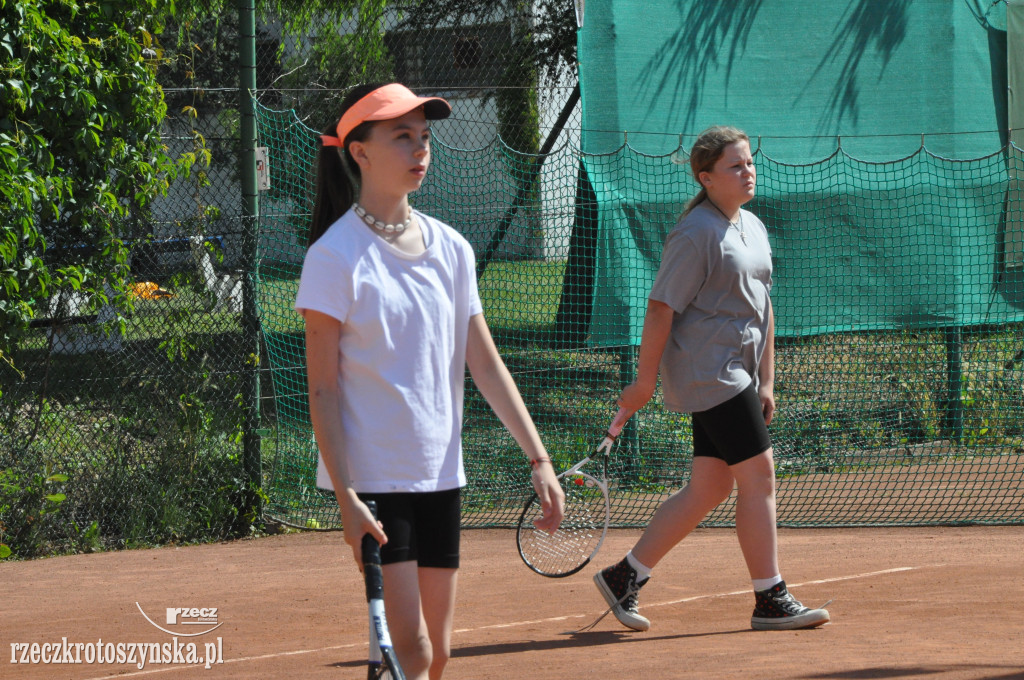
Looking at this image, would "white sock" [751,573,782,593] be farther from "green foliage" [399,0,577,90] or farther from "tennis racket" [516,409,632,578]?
"green foliage" [399,0,577,90]

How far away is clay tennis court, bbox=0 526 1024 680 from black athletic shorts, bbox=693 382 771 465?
0.71m

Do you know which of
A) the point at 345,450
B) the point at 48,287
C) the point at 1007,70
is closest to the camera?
the point at 345,450

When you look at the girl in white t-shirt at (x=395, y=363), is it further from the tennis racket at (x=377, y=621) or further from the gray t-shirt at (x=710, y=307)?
the gray t-shirt at (x=710, y=307)

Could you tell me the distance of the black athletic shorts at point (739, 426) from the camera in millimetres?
4414

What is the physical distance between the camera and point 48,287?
Answer: 694cm

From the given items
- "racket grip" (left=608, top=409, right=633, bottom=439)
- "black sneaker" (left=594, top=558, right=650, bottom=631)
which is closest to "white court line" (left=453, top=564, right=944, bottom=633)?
"black sneaker" (left=594, top=558, right=650, bottom=631)

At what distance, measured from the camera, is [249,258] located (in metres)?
7.57

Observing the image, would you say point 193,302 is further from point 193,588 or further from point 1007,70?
point 1007,70

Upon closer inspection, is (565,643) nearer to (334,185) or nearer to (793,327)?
(334,185)

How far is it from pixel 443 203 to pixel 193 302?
2.07 meters

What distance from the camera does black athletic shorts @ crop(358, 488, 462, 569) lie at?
2795 mm

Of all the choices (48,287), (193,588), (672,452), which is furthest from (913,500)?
(48,287)

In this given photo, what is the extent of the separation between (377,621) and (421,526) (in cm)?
38

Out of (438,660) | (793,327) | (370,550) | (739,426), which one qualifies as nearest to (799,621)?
(739,426)
